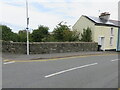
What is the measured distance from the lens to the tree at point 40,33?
33.3 metres

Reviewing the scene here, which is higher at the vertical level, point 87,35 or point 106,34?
point 106,34

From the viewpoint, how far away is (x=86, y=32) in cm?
2720

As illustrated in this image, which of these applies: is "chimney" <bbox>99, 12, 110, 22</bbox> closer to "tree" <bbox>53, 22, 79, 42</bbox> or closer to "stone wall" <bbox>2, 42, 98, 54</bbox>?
"tree" <bbox>53, 22, 79, 42</bbox>

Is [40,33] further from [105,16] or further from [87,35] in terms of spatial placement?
[105,16]

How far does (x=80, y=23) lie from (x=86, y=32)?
3.40 metres

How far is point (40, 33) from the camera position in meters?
33.6

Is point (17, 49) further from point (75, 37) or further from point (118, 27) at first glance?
point (118, 27)

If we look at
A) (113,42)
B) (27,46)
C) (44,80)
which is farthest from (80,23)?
(44,80)

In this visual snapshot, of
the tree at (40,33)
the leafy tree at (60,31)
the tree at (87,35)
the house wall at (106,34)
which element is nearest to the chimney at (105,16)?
the house wall at (106,34)

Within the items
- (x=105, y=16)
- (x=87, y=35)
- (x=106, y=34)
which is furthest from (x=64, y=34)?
(x=105, y=16)

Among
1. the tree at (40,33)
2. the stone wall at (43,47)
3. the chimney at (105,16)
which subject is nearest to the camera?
the stone wall at (43,47)

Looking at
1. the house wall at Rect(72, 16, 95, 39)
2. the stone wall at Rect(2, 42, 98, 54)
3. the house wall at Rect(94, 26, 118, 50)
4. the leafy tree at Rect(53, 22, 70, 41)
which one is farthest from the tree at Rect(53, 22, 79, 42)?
the stone wall at Rect(2, 42, 98, 54)

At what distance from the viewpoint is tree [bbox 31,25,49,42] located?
109 ft

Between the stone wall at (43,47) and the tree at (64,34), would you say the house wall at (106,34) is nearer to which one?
the tree at (64,34)
